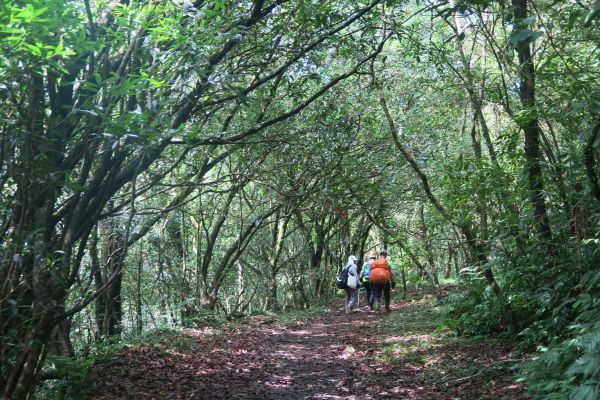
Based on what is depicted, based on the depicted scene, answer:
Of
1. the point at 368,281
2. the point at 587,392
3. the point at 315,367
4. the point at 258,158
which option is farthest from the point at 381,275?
the point at 587,392

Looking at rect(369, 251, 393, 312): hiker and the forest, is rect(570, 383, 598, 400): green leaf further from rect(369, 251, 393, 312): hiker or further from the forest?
rect(369, 251, 393, 312): hiker

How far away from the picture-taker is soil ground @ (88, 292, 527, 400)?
22.6 feet

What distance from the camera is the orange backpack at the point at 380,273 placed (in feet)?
51.3

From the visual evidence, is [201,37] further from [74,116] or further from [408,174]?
[408,174]

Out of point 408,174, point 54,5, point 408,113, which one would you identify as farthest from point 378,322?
point 54,5

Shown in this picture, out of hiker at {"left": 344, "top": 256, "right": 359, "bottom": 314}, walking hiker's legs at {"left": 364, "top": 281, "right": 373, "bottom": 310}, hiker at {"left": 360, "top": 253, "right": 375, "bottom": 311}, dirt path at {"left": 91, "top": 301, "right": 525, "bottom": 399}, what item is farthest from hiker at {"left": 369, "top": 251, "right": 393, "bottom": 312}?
dirt path at {"left": 91, "top": 301, "right": 525, "bottom": 399}

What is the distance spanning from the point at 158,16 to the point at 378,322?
10154mm

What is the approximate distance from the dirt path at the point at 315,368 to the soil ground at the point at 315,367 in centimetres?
1

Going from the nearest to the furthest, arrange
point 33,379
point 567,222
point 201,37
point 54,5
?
point 54,5 < point 33,379 < point 201,37 < point 567,222

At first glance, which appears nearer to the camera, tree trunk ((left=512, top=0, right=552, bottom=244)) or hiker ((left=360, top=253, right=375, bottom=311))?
tree trunk ((left=512, top=0, right=552, bottom=244))

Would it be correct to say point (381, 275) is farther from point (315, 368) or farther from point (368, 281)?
point (315, 368)

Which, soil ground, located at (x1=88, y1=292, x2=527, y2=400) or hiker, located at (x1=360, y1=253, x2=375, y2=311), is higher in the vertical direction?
hiker, located at (x1=360, y1=253, x2=375, y2=311)

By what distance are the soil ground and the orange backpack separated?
3.26m

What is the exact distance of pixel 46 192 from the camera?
5309 millimetres
